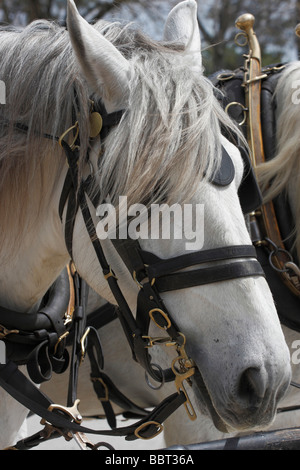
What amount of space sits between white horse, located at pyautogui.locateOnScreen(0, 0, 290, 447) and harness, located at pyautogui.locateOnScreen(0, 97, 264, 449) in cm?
2

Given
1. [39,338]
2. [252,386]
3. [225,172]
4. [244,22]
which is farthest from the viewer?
[244,22]

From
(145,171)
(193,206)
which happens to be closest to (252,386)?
(193,206)

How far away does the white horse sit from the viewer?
48.5 inches

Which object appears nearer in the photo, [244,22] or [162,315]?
[162,315]

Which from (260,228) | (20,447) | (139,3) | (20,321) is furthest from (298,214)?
(139,3)

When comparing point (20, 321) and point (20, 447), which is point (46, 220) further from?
point (20, 447)

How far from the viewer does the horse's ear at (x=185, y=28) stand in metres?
1.55

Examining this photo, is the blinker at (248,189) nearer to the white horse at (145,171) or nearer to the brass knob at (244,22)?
the white horse at (145,171)

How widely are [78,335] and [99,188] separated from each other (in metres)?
0.62

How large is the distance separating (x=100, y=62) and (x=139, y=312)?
564mm

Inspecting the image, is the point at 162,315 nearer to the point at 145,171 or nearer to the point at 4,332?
the point at 145,171

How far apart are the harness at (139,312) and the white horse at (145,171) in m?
0.02

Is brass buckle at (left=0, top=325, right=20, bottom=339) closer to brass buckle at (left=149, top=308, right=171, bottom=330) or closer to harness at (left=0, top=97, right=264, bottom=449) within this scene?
harness at (left=0, top=97, right=264, bottom=449)

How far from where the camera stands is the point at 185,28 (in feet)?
5.28
